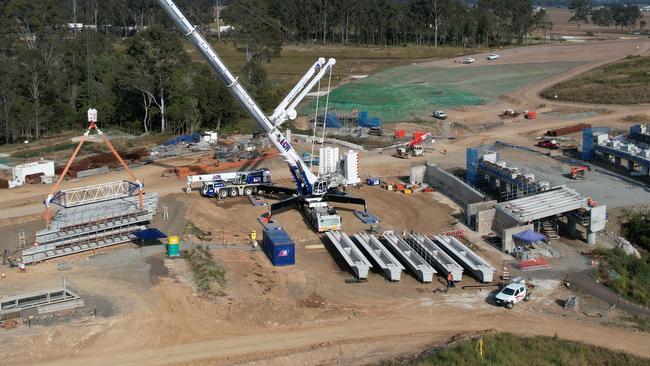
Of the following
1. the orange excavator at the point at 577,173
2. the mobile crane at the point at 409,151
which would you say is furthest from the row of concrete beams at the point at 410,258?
the mobile crane at the point at 409,151

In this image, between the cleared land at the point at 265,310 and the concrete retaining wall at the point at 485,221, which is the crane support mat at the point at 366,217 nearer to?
the cleared land at the point at 265,310

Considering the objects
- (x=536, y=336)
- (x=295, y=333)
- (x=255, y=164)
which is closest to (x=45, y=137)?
(x=255, y=164)

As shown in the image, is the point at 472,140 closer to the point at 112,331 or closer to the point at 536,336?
the point at 536,336

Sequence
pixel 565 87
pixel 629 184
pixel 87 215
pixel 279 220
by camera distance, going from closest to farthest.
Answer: pixel 87 215 < pixel 279 220 < pixel 629 184 < pixel 565 87

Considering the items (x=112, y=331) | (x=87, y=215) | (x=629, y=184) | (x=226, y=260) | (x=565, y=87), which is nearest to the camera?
(x=112, y=331)

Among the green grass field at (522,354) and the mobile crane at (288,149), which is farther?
the mobile crane at (288,149)

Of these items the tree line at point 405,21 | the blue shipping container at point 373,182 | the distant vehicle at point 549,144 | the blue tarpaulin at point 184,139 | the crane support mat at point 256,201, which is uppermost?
the tree line at point 405,21

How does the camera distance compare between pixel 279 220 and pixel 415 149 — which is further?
pixel 415 149
